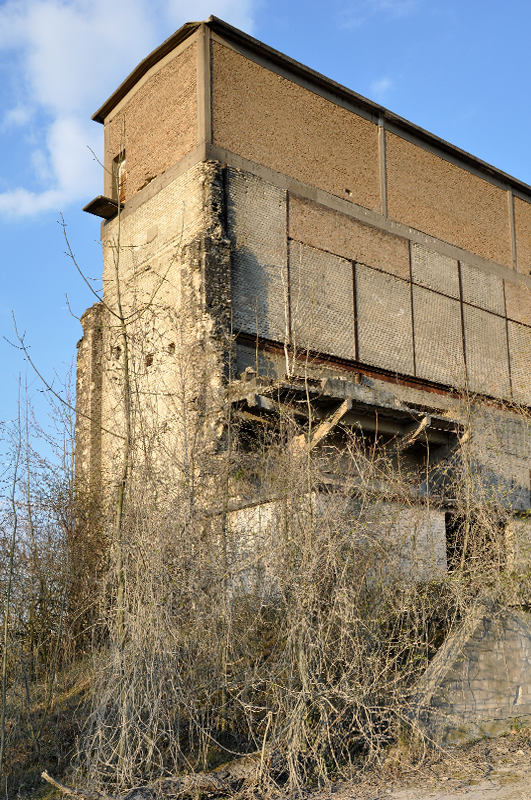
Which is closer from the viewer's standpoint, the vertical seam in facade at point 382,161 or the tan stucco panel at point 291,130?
the tan stucco panel at point 291,130

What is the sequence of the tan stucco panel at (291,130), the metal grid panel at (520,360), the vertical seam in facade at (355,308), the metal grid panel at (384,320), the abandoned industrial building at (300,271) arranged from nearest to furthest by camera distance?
the abandoned industrial building at (300,271) → the tan stucco panel at (291,130) → the vertical seam in facade at (355,308) → the metal grid panel at (384,320) → the metal grid panel at (520,360)

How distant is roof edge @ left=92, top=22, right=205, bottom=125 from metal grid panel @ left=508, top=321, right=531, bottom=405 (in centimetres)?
1053

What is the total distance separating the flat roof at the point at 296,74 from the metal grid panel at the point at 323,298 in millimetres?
4149

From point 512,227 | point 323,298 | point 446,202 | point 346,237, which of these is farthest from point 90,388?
point 512,227

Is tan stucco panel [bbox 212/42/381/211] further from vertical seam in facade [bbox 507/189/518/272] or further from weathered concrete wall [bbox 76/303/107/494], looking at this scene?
vertical seam in facade [bbox 507/189/518/272]

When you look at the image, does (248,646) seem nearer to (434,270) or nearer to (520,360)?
(434,270)

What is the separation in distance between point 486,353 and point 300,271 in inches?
234

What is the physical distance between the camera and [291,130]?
17.4 m

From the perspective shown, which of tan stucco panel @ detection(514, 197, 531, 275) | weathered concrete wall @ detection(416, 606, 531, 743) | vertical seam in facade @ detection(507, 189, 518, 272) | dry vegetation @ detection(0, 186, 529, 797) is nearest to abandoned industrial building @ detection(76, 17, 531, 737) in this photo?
vertical seam in facade @ detection(507, 189, 518, 272)

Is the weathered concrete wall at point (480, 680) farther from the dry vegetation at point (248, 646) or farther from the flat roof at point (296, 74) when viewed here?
the flat roof at point (296, 74)

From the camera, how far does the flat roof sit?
16.6 m

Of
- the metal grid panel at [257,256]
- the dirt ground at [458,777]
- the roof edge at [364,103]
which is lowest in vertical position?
the dirt ground at [458,777]

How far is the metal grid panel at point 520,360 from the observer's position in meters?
20.2

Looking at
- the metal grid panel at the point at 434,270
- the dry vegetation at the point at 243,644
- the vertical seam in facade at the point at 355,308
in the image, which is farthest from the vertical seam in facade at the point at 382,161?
the dry vegetation at the point at 243,644
